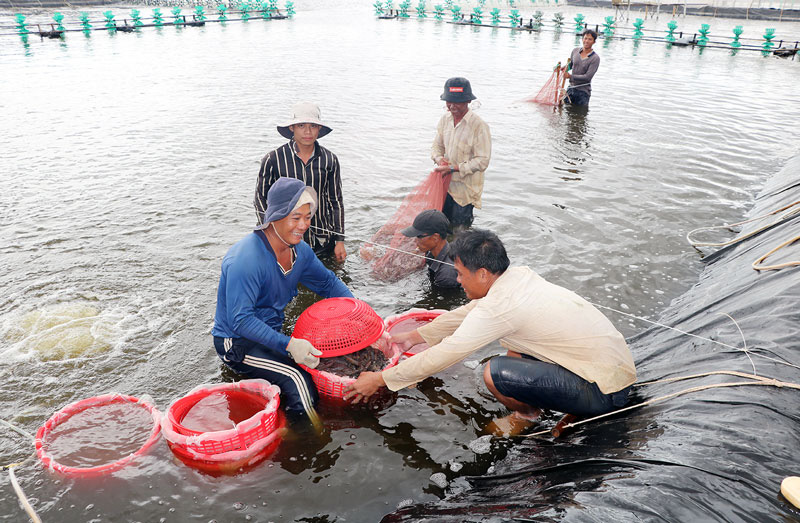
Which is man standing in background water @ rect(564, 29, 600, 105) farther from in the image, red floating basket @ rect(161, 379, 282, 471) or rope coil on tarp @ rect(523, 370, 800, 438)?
red floating basket @ rect(161, 379, 282, 471)

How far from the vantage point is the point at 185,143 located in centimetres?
1000

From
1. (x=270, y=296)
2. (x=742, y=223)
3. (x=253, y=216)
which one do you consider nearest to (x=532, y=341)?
(x=270, y=296)

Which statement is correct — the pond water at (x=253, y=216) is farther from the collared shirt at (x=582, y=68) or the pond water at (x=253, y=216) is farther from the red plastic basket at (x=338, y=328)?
the collared shirt at (x=582, y=68)

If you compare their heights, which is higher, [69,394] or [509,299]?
[509,299]

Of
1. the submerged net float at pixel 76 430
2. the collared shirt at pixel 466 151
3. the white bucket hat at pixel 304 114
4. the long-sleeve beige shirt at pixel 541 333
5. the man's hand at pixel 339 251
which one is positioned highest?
the white bucket hat at pixel 304 114

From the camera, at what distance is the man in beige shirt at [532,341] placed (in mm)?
2836

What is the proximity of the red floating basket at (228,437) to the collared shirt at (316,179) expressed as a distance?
195cm

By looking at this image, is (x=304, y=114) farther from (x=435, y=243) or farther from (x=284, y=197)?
(x=435, y=243)

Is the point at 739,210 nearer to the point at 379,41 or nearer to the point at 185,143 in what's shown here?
the point at 185,143

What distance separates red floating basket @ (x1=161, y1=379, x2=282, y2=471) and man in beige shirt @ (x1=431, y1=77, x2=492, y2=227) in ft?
11.4

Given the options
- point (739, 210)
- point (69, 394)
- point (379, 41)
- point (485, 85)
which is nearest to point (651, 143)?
point (739, 210)

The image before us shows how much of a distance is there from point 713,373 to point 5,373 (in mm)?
5166

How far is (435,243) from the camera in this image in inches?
188

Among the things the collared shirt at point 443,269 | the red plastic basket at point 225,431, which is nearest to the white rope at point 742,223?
the collared shirt at point 443,269
